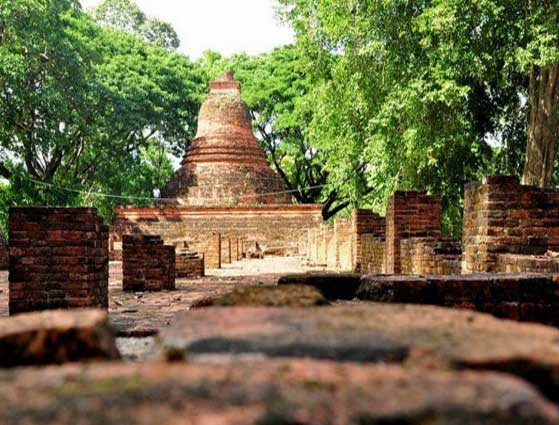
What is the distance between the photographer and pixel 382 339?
3.87ft

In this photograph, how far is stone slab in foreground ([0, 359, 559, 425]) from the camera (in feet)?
2.72

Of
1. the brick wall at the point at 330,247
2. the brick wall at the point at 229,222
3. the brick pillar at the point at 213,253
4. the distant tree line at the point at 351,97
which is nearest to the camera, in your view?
the distant tree line at the point at 351,97

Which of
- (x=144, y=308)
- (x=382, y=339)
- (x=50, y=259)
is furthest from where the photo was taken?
(x=144, y=308)

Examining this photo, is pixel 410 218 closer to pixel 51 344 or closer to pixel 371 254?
pixel 371 254

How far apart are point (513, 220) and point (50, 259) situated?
3840 mm

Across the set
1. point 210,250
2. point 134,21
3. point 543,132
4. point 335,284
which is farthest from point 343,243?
point 134,21

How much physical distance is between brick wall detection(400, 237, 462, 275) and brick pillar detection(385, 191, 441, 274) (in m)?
0.56

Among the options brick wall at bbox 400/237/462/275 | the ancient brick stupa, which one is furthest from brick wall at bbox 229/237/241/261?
brick wall at bbox 400/237/462/275

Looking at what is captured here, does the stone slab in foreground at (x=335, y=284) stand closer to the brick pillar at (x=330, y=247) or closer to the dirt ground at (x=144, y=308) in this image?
the dirt ground at (x=144, y=308)

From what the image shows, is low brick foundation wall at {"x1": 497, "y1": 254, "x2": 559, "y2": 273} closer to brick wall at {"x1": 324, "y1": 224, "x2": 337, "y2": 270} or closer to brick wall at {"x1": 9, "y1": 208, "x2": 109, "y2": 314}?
brick wall at {"x1": 9, "y1": 208, "x2": 109, "y2": 314}

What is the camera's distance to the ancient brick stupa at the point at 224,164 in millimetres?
27094

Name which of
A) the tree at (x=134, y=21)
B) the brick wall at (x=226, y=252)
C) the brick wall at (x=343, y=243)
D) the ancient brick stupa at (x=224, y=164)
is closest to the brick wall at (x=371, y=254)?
the brick wall at (x=343, y=243)

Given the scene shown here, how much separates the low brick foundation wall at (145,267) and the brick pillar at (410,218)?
120 inches

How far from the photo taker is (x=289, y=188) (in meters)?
30.3
